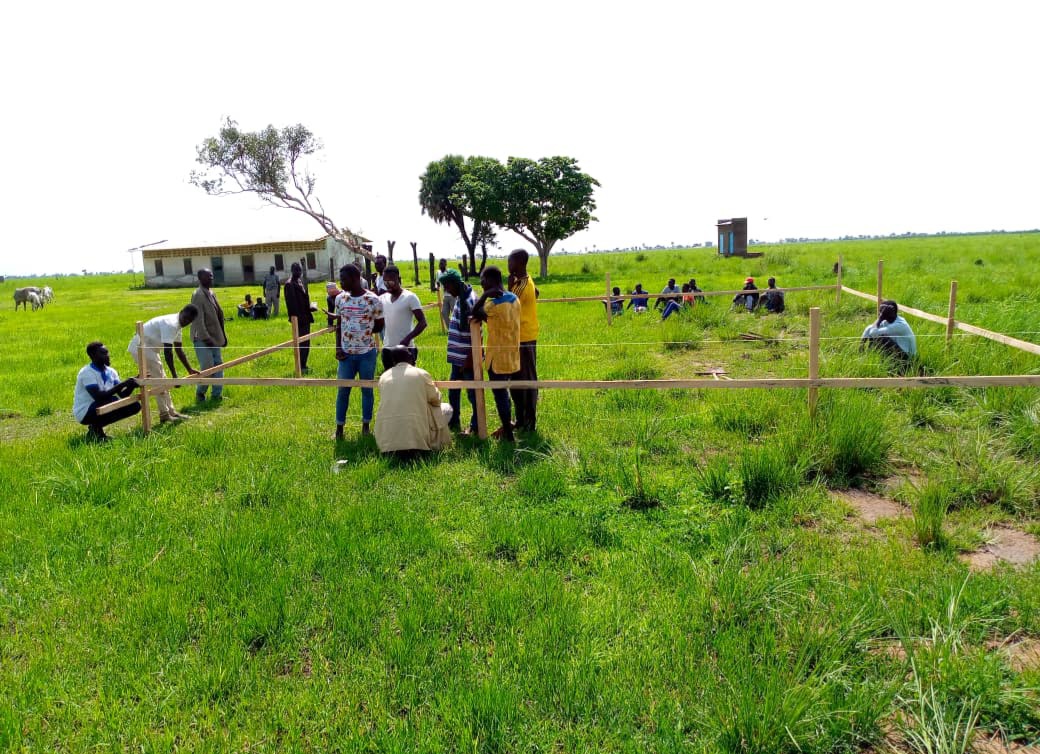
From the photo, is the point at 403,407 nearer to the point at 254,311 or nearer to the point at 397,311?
the point at 397,311

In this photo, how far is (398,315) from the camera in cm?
677

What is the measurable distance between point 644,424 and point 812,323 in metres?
1.70

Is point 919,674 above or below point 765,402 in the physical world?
below

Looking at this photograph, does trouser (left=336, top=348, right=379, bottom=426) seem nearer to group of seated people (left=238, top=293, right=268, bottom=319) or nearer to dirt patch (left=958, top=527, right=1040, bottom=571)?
dirt patch (left=958, top=527, right=1040, bottom=571)

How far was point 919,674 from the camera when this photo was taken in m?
2.79

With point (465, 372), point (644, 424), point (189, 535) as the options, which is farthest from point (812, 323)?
point (189, 535)

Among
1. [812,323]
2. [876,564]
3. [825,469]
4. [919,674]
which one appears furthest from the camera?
[812,323]

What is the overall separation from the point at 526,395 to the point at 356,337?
67.5 inches

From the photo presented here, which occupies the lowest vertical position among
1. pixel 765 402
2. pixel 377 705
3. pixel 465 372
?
pixel 377 705

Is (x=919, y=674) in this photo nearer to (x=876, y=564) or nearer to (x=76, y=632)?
(x=876, y=564)

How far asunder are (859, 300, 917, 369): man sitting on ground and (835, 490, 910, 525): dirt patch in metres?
3.36

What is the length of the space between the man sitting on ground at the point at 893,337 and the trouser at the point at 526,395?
4.17m

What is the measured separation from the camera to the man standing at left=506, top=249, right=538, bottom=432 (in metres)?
6.34

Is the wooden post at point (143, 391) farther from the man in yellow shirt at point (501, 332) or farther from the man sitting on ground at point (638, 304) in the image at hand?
the man sitting on ground at point (638, 304)
